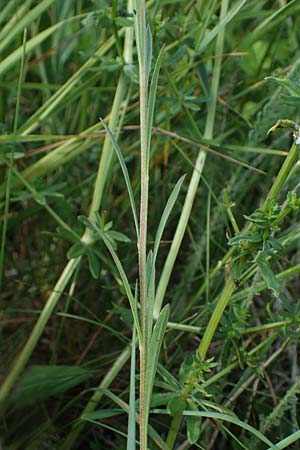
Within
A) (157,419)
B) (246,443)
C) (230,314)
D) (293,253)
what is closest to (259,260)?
(230,314)

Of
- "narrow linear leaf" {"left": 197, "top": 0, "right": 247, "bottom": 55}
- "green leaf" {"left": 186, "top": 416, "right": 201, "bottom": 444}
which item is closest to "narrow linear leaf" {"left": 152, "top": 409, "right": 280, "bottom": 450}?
"green leaf" {"left": 186, "top": 416, "right": 201, "bottom": 444}

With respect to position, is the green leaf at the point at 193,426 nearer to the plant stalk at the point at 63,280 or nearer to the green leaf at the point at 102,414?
the green leaf at the point at 102,414

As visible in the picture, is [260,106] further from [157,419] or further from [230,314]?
[157,419]

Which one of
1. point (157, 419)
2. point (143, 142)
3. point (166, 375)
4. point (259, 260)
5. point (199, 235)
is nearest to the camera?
point (143, 142)

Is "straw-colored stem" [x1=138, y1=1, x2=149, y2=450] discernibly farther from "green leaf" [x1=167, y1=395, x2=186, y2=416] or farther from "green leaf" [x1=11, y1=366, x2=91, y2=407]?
"green leaf" [x1=11, y1=366, x2=91, y2=407]

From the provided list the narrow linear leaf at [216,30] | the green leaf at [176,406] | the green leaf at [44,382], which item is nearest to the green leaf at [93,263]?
the green leaf at [44,382]

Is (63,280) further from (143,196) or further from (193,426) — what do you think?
(143,196)
